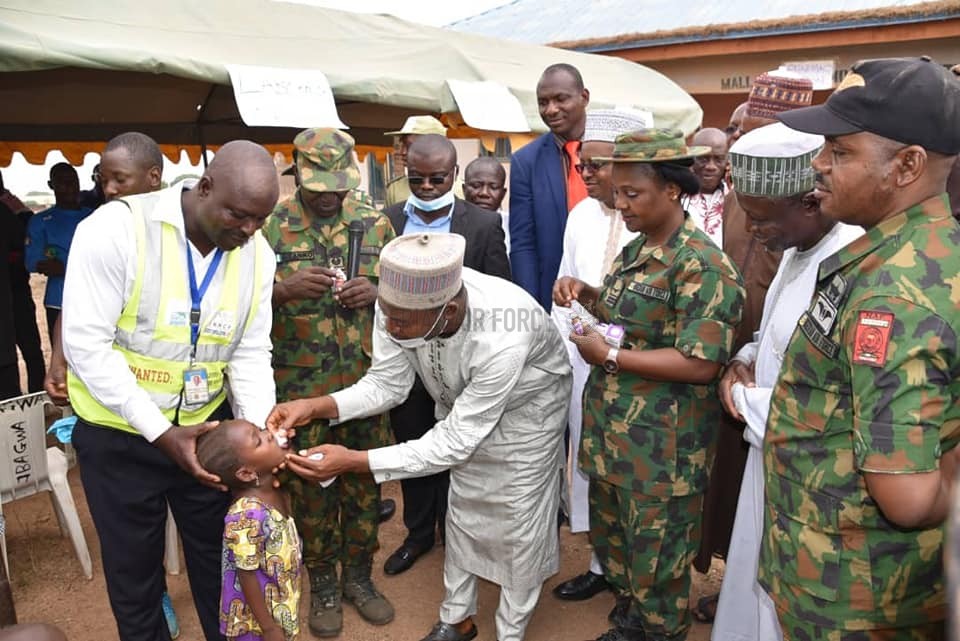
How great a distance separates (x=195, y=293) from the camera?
2.38 meters

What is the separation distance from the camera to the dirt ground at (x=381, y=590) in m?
3.43

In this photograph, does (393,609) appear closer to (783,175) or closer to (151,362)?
(151,362)

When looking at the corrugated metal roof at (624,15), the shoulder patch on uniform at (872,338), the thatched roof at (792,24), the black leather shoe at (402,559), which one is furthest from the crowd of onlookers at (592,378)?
the corrugated metal roof at (624,15)

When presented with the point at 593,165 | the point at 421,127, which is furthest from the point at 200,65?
the point at 593,165

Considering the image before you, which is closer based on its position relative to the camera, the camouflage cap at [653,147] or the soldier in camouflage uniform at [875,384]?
the soldier in camouflage uniform at [875,384]

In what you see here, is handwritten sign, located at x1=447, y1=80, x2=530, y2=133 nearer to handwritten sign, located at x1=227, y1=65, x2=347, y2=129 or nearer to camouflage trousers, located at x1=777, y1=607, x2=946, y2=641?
handwritten sign, located at x1=227, y1=65, x2=347, y2=129

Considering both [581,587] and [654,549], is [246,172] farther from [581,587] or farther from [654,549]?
[581,587]

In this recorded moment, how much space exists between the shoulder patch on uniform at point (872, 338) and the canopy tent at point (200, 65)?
422 centimetres

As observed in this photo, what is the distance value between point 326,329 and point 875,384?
7.71 feet

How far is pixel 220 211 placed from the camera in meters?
2.26

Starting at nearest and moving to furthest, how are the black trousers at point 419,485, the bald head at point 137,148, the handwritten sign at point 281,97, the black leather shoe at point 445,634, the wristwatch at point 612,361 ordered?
the wristwatch at point 612,361 → the black leather shoe at point 445,634 → the bald head at point 137,148 → the black trousers at point 419,485 → the handwritten sign at point 281,97

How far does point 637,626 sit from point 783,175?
1.97 m

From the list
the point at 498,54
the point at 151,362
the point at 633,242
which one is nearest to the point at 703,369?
the point at 633,242

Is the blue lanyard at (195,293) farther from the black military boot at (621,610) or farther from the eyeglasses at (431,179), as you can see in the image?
the black military boot at (621,610)
